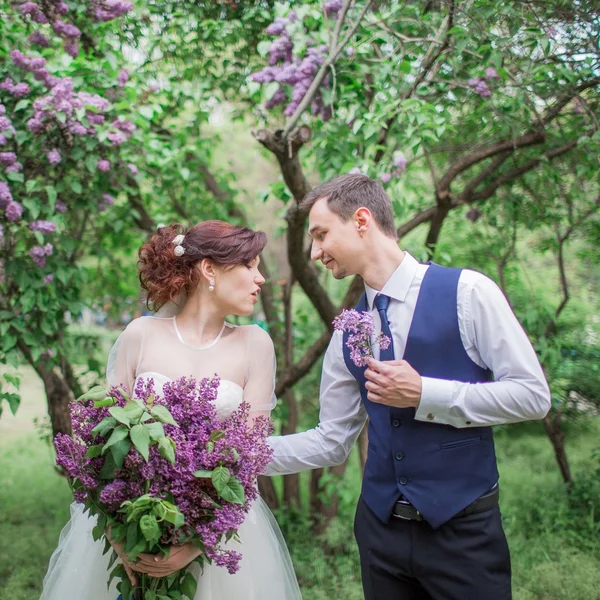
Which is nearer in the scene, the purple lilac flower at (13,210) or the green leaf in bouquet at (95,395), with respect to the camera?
the green leaf in bouquet at (95,395)

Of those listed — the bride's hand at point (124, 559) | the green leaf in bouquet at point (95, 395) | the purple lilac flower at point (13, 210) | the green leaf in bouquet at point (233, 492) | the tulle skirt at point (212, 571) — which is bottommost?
the tulle skirt at point (212, 571)

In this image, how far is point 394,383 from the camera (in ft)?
6.28

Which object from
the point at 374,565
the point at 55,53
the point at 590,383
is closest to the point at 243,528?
the point at 374,565

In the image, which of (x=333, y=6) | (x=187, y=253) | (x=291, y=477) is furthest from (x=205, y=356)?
(x=291, y=477)

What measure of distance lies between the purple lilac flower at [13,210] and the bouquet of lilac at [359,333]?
2.05m

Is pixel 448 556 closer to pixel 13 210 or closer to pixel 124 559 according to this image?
pixel 124 559

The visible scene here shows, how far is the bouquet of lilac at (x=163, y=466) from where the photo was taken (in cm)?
174

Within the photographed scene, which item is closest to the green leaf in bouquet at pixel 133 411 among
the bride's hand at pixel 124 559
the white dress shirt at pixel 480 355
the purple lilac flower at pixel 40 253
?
the bride's hand at pixel 124 559

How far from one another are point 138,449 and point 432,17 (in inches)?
110

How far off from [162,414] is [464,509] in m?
0.93

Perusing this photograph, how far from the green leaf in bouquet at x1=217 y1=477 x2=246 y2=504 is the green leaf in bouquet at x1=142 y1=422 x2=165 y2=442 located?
21 cm

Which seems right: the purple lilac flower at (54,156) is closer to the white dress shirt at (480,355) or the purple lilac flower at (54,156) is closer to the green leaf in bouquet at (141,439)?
the white dress shirt at (480,355)

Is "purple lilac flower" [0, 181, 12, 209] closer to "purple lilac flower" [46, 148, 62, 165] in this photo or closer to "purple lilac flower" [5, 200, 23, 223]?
"purple lilac flower" [5, 200, 23, 223]

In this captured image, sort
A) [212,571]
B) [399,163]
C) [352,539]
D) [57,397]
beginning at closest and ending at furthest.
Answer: [212,571] < [399,163] < [57,397] < [352,539]
